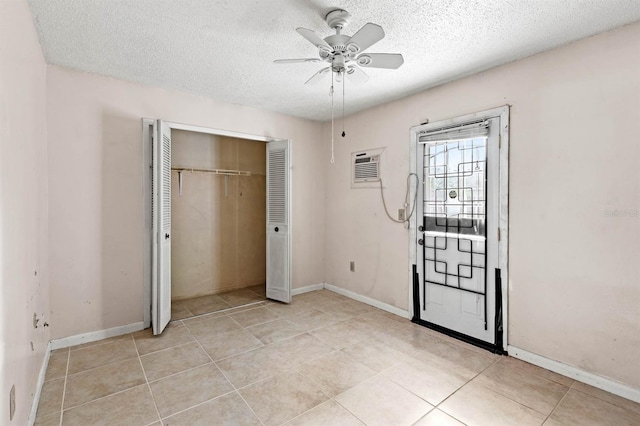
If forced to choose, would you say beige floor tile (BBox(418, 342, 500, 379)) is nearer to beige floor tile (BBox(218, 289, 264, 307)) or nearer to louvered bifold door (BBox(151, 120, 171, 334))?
beige floor tile (BBox(218, 289, 264, 307))

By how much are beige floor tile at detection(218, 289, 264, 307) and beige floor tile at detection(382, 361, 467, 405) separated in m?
2.34

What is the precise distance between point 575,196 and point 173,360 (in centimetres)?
363

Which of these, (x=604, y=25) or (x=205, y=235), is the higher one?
(x=604, y=25)

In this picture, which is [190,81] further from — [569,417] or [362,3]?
[569,417]

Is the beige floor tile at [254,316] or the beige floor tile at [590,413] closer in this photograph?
the beige floor tile at [590,413]

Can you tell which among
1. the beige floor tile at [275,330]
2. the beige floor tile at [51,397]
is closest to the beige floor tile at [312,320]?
the beige floor tile at [275,330]

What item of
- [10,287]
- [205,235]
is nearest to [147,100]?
[205,235]

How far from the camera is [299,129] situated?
4672 mm

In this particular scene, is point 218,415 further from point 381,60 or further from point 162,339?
point 381,60

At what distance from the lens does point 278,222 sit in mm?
4238

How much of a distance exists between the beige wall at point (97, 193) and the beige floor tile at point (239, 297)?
119cm

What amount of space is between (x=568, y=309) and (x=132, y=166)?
14.2 feet

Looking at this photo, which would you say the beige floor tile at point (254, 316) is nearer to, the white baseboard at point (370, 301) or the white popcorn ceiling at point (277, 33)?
the white baseboard at point (370, 301)

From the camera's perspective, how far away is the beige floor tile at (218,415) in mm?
1935
